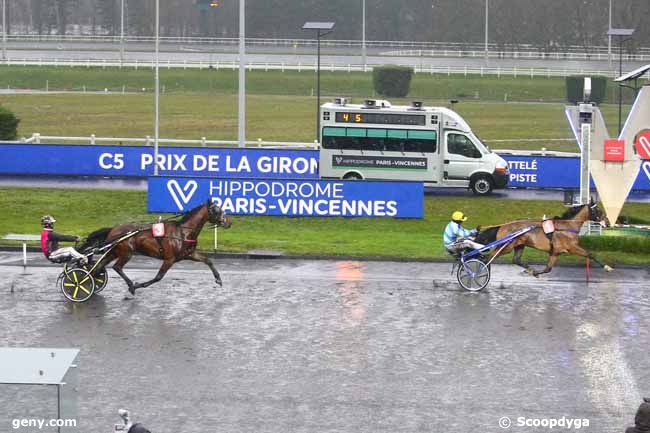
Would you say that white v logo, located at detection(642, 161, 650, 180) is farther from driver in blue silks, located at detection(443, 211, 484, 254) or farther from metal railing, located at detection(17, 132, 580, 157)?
driver in blue silks, located at detection(443, 211, 484, 254)

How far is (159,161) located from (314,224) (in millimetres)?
8685

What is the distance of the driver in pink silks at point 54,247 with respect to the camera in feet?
63.8

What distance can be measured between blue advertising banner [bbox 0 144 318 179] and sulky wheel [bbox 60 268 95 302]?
15.0 m

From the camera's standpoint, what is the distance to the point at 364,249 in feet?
82.6

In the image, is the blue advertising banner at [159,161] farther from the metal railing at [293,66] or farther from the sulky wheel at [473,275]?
the metal railing at [293,66]

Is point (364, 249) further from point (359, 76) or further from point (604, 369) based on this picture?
point (359, 76)

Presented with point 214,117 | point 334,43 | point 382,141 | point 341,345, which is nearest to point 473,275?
point 341,345

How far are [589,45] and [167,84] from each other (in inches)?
1385

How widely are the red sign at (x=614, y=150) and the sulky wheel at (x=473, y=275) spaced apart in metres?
6.57

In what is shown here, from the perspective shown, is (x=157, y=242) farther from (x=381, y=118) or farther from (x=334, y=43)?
(x=334, y=43)

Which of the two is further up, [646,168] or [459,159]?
[459,159]

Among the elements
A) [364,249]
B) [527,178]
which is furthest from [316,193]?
[527,178]

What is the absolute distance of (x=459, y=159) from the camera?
3428cm

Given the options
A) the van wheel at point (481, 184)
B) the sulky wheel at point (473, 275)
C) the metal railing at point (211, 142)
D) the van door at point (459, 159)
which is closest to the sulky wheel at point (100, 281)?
the sulky wheel at point (473, 275)
